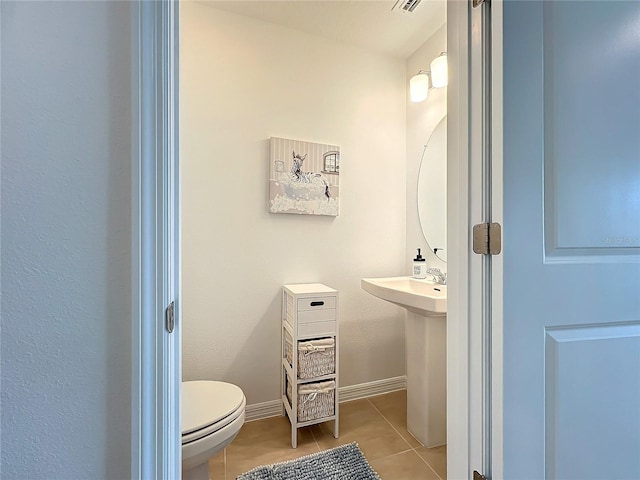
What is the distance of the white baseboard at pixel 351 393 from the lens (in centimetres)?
196

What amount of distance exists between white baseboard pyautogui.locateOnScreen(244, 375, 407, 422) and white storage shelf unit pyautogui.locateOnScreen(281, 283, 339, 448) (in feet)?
0.69

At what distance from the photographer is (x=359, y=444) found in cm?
169

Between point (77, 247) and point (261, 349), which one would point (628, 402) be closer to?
point (77, 247)

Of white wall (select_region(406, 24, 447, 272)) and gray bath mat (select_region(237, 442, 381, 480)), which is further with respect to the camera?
white wall (select_region(406, 24, 447, 272))

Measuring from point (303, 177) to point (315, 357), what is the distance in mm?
1088

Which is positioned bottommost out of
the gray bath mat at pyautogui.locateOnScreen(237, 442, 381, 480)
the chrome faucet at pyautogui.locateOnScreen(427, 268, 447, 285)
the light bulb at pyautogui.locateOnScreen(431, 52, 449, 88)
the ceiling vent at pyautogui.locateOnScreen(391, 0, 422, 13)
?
the gray bath mat at pyautogui.locateOnScreen(237, 442, 381, 480)

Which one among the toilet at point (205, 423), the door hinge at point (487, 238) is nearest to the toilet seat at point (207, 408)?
the toilet at point (205, 423)

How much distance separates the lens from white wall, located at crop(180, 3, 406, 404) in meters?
1.85

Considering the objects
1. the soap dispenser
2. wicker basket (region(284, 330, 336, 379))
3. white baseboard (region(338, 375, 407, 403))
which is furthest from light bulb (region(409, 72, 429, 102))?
white baseboard (region(338, 375, 407, 403))

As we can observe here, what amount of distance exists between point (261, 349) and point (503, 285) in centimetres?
158

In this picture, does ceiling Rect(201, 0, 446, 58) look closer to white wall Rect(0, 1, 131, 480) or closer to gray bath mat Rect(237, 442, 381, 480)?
white wall Rect(0, 1, 131, 480)

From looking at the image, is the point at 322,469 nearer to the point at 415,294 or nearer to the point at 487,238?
the point at 415,294

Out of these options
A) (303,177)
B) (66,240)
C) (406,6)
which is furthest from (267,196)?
(66,240)

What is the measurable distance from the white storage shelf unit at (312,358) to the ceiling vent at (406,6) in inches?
65.9
